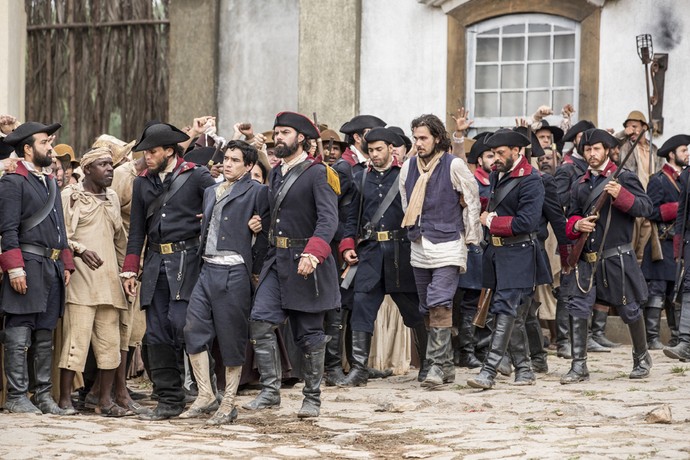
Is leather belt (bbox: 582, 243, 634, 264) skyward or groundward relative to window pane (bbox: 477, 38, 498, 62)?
groundward

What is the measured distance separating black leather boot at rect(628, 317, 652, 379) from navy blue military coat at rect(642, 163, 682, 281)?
272 centimetres

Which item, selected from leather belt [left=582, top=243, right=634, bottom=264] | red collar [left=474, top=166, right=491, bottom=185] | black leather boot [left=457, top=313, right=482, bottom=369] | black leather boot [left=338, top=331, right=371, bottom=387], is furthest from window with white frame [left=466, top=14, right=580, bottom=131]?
black leather boot [left=338, top=331, right=371, bottom=387]

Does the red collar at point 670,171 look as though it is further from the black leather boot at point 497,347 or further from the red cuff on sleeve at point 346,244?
the red cuff on sleeve at point 346,244

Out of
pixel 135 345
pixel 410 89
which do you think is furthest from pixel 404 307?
pixel 410 89

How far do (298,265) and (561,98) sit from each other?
7.66 m

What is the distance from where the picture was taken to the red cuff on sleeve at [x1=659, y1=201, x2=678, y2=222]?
15.1 m

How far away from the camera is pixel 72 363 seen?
36.4 ft

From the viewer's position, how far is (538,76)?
57.6 feet

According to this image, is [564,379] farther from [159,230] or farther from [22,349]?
[22,349]

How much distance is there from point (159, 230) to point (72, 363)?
1.15 meters

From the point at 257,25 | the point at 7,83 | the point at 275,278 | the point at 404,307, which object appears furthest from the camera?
the point at 7,83

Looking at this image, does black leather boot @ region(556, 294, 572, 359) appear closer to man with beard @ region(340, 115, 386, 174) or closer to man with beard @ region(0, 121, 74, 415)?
man with beard @ region(340, 115, 386, 174)

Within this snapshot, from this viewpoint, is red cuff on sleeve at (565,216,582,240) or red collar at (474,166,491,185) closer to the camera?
red cuff on sleeve at (565,216,582,240)

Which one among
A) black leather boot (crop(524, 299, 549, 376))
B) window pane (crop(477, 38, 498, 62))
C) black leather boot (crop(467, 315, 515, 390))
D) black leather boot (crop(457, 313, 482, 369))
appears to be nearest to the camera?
black leather boot (crop(467, 315, 515, 390))
